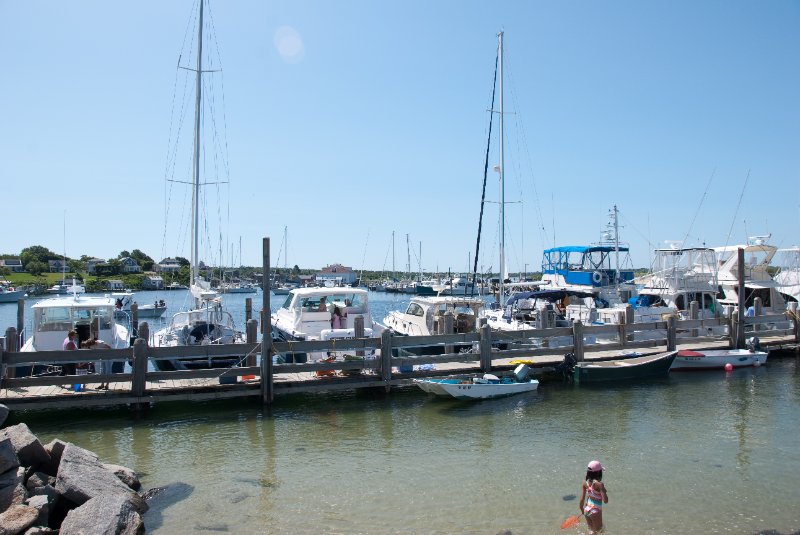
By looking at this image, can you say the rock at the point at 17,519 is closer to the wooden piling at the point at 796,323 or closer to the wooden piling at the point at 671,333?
the wooden piling at the point at 671,333

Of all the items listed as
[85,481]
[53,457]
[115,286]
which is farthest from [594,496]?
[115,286]

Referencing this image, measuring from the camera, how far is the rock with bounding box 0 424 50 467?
930cm

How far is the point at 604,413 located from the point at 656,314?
10.4m

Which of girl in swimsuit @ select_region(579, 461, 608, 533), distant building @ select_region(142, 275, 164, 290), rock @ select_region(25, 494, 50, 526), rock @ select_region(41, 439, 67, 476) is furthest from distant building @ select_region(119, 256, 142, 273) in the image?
girl in swimsuit @ select_region(579, 461, 608, 533)

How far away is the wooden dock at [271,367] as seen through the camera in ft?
46.5

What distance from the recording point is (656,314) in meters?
24.0

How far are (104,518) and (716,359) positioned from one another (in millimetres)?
19863

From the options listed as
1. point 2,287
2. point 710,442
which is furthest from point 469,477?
point 2,287

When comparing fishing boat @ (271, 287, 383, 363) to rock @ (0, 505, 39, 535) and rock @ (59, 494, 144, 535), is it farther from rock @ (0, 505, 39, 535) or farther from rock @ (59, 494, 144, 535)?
rock @ (0, 505, 39, 535)

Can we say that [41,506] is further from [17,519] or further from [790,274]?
[790,274]

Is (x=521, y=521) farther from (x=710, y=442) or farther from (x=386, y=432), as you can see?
(x=710, y=442)

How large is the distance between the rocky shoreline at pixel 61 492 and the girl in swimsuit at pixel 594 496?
20.9 ft

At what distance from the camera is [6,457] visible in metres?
8.18

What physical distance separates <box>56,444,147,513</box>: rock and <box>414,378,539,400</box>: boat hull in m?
8.28
